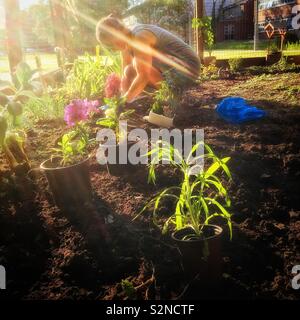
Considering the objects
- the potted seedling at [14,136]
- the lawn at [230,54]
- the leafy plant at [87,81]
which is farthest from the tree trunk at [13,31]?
the lawn at [230,54]

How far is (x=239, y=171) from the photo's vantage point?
2.36 metres

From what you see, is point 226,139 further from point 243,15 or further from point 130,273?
point 243,15

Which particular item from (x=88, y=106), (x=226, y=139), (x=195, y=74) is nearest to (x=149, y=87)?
(x=195, y=74)

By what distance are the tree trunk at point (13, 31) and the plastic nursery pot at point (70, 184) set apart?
11.8ft

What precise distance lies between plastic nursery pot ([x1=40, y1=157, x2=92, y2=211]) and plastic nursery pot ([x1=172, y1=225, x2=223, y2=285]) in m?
0.97

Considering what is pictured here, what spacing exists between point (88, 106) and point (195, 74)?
2684 mm

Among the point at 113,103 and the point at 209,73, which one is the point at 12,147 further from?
the point at 209,73

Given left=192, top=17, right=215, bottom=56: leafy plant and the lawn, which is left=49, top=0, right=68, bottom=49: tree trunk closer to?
left=192, top=17, right=215, bottom=56: leafy plant

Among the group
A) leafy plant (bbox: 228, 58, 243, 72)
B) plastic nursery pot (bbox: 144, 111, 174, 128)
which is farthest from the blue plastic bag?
leafy plant (bbox: 228, 58, 243, 72)

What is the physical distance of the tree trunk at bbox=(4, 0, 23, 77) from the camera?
5.11 metres

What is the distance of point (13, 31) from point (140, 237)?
4.64 metres
